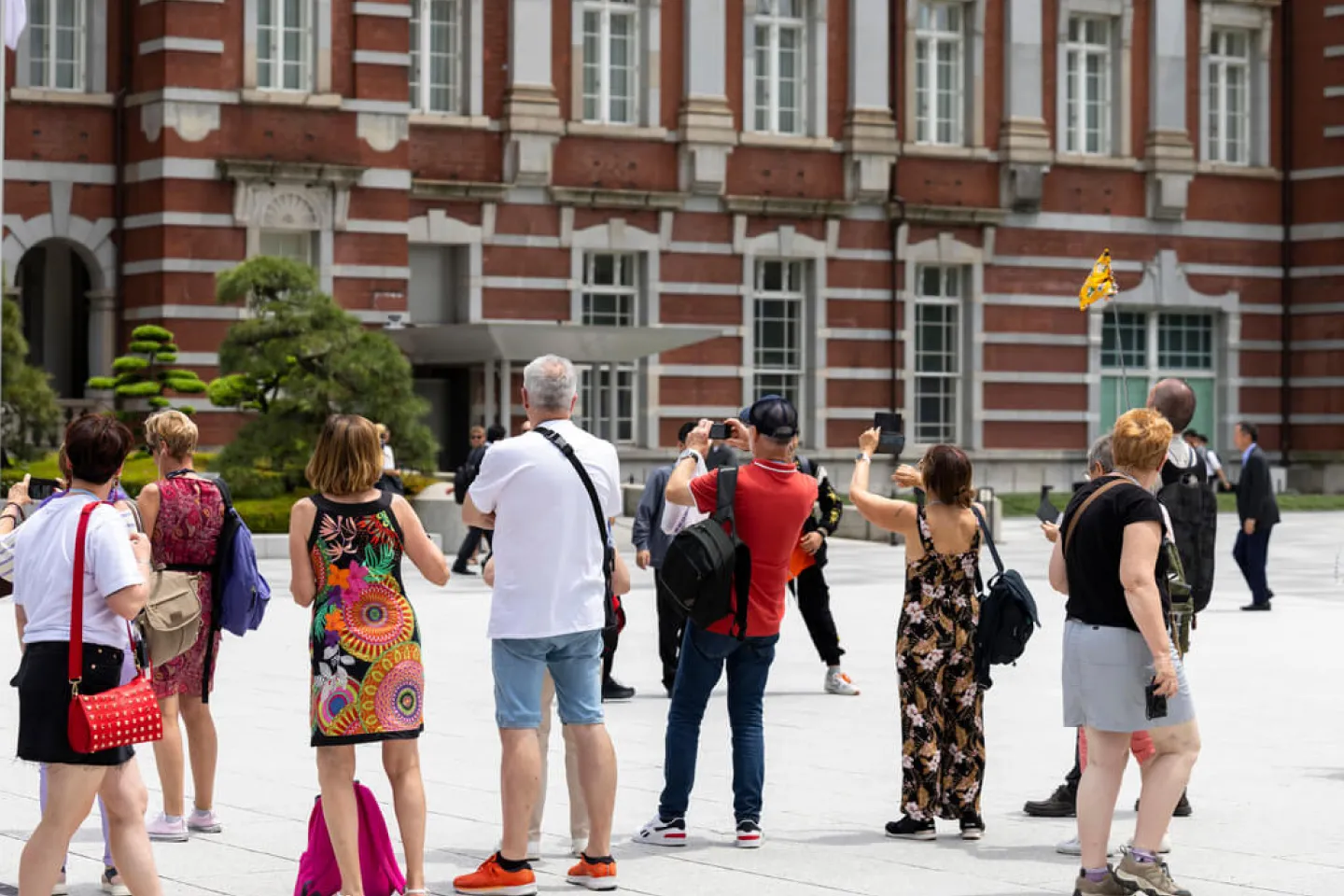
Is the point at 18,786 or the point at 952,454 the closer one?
the point at 952,454

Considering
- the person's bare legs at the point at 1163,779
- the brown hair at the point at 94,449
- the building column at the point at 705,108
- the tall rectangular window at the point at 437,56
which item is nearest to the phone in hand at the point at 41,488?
the brown hair at the point at 94,449

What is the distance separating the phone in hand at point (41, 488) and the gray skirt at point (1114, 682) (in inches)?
130

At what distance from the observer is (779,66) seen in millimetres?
35156

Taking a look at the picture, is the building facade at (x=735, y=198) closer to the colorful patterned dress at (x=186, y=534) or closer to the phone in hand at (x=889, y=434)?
the phone in hand at (x=889, y=434)

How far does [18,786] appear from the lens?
388 inches

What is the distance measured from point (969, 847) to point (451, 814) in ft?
6.66

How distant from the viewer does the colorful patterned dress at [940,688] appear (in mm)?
8977

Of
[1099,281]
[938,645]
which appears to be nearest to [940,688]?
[938,645]

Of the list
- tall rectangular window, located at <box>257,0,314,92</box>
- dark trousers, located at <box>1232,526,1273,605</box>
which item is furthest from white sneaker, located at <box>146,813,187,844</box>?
tall rectangular window, located at <box>257,0,314,92</box>

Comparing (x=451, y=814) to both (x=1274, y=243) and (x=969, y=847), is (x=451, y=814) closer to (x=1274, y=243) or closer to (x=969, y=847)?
(x=969, y=847)

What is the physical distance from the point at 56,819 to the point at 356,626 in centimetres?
113

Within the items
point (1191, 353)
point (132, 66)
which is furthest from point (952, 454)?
point (1191, 353)

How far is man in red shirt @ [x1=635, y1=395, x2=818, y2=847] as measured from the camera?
28.2 ft

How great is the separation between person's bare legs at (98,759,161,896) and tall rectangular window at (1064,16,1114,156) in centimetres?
3184
